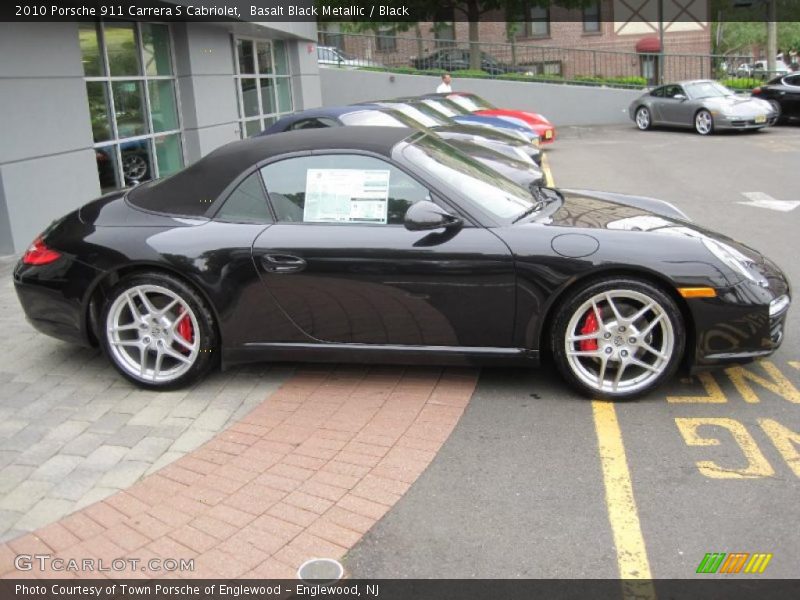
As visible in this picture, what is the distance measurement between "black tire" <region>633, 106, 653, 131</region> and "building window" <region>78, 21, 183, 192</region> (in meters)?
14.3

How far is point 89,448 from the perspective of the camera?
4.04 metres

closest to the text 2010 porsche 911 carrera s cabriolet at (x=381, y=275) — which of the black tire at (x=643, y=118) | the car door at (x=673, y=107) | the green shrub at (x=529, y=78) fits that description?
the car door at (x=673, y=107)

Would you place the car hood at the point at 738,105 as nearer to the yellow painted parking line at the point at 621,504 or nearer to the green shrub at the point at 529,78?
the green shrub at the point at 529,78

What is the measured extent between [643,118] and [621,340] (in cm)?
1995

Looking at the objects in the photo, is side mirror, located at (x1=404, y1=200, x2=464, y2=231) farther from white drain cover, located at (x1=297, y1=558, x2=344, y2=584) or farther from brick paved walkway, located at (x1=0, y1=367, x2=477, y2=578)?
white drain cover, located at (x1=297, y1=558, x2=344, y2=584)

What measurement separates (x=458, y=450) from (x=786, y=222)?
6.71 metres

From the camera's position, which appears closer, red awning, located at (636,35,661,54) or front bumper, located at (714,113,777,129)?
front bumper, located at (714,113,777,129)

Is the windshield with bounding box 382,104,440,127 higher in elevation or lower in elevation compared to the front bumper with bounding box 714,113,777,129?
higher

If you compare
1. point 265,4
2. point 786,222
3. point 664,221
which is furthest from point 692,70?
point 664,221

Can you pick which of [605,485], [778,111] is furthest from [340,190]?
[778,111]

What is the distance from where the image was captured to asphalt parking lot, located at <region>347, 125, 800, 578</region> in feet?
9.96

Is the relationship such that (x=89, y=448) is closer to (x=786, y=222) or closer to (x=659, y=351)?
(x=659, y=351)

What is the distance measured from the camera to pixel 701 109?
66.9ft

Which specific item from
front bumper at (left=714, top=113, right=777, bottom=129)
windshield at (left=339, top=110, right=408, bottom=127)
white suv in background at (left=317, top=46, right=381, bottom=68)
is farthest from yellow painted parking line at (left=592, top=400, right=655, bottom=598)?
white suv in background at (left=317, top=46, right=381, bottom=68)
